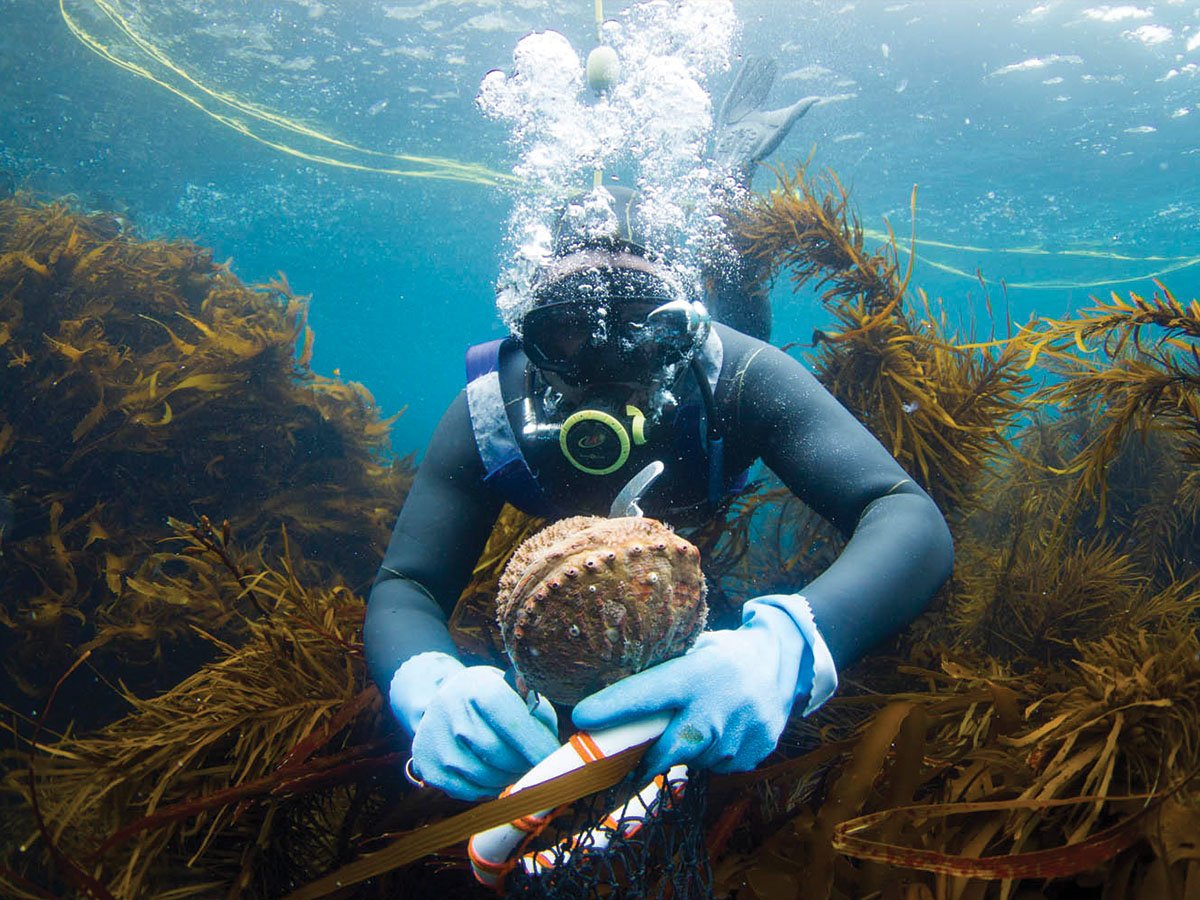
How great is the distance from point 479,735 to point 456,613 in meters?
2.08

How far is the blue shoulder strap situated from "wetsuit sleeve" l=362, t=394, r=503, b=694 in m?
0.10

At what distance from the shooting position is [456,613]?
3504mm

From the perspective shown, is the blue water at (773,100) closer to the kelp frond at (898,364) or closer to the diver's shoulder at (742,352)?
the kelp frond at (898,364)

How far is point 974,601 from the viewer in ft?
12.2

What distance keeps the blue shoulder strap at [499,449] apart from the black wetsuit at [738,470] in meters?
0.08

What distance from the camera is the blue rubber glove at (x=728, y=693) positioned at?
1.29 metres

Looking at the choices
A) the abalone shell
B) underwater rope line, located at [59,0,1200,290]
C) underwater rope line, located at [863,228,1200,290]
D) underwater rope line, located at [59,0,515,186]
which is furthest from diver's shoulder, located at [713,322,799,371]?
underwater rope line, located at [863,228,1200,290]

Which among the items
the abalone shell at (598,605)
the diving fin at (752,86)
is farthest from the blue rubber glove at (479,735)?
the diving fin at (752,86)

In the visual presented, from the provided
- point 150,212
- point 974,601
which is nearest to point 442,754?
point 974,601

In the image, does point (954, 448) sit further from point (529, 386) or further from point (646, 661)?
point (646, 661)

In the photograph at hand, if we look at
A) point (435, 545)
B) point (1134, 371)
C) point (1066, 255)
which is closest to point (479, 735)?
point (435, 545)

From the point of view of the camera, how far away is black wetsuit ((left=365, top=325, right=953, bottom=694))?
1.75 m

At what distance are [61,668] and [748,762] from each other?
6240 millimetres

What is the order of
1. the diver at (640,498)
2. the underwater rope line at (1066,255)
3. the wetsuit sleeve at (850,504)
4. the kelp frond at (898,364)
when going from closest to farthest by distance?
the diver at (640,498), the wetsuit sleeve at (850,504), the kelp frond at (898,364), the underwater rope line at (1066,255)
